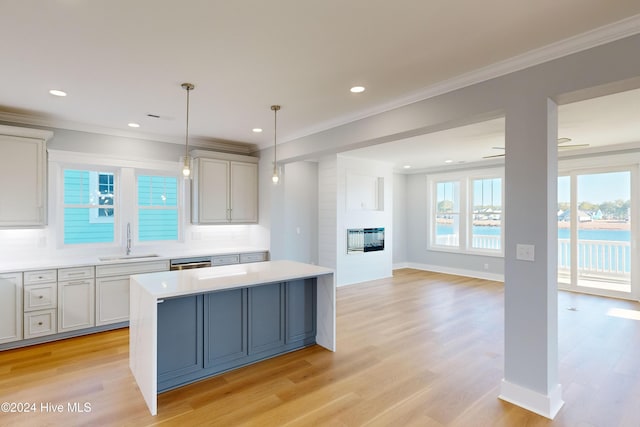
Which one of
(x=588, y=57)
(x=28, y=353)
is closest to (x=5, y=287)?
(x=28, y=353)

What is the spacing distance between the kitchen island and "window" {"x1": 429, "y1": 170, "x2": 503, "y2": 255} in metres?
5.41

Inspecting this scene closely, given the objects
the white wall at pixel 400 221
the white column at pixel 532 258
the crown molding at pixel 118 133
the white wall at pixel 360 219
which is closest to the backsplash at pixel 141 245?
the crown molding at pixel 118 133

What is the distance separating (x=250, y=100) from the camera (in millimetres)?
3518

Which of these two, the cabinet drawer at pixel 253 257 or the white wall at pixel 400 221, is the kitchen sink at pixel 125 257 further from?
the white wall at pixel 400 221

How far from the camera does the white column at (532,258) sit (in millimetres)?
2410

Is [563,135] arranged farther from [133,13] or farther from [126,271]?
[126,271]

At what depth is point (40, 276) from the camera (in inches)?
147

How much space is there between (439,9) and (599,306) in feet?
18.6

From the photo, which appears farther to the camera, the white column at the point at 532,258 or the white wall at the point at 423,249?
the white wall at the point at 423,249

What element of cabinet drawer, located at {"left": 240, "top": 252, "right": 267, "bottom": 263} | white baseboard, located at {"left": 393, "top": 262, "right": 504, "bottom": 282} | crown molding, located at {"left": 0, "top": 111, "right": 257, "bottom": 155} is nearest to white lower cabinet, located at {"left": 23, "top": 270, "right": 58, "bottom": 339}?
crown molding, located at {"left": 0, "top": 111, "right": 257, "bottom": 155}

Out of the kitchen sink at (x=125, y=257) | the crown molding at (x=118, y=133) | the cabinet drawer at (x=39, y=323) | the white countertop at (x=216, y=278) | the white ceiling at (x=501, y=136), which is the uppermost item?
the white ceiling at (x=501, y=136)

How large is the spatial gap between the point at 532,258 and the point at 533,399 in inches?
41.0

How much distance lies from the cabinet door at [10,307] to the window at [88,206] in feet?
3.03

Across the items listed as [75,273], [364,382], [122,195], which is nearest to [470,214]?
[364,382]
